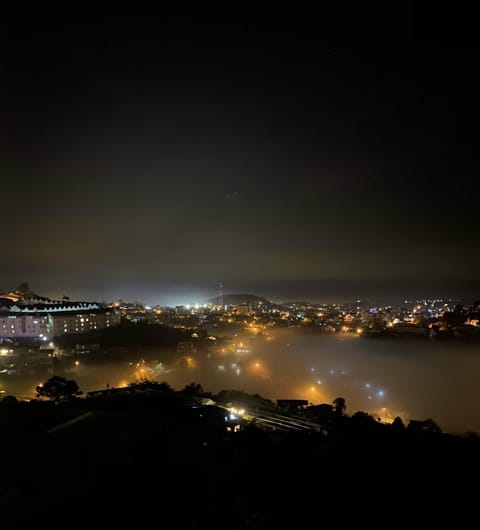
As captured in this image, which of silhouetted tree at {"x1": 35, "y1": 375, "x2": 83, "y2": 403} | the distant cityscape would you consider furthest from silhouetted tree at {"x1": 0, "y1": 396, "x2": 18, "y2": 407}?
the distant cityscape

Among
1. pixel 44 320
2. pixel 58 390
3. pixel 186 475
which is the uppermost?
pixel 44 320

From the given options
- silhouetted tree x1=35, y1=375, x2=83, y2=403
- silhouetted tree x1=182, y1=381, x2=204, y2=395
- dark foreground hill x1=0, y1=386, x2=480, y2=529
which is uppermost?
dark foreground hill x1=0, y1=386, x2=480, y2=529

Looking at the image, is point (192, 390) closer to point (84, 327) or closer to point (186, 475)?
point (186, 475)

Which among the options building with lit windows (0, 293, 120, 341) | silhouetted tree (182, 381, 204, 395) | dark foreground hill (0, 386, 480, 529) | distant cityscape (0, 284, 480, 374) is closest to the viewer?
dark foreground hill (0, 386, 480, 529)

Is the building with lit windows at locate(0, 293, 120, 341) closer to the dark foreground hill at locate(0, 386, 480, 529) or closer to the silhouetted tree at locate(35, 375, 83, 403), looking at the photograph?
the silhouetted tree at locate(35, 375, 83, 403)

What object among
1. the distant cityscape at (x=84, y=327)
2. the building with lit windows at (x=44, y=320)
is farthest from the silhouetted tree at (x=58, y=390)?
the building with lit windows at (x=44, y=320)

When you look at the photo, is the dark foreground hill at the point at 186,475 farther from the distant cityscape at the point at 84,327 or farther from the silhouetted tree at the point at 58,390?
the distant cityscape at the point at 84,327

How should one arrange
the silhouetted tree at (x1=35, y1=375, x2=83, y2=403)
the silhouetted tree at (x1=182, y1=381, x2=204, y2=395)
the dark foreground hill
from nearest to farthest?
the dark foreground hill < the silhouetted tree at (x1=35, y1=375, x2=83, y2=403) < the silhouetted tree at (x1=182, y1=381, x2=204, y2=395)

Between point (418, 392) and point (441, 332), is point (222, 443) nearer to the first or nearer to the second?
point (418, 392)

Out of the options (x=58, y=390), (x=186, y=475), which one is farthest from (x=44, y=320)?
(x=186, y=475)

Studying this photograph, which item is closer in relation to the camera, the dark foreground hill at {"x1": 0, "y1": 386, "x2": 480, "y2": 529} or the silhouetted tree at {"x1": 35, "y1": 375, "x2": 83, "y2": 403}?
the dark foreground hill at {"x1": 0, "y1": 386, "x2": 480, "y2": 529}

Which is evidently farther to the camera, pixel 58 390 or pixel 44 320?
pixel 44 320
